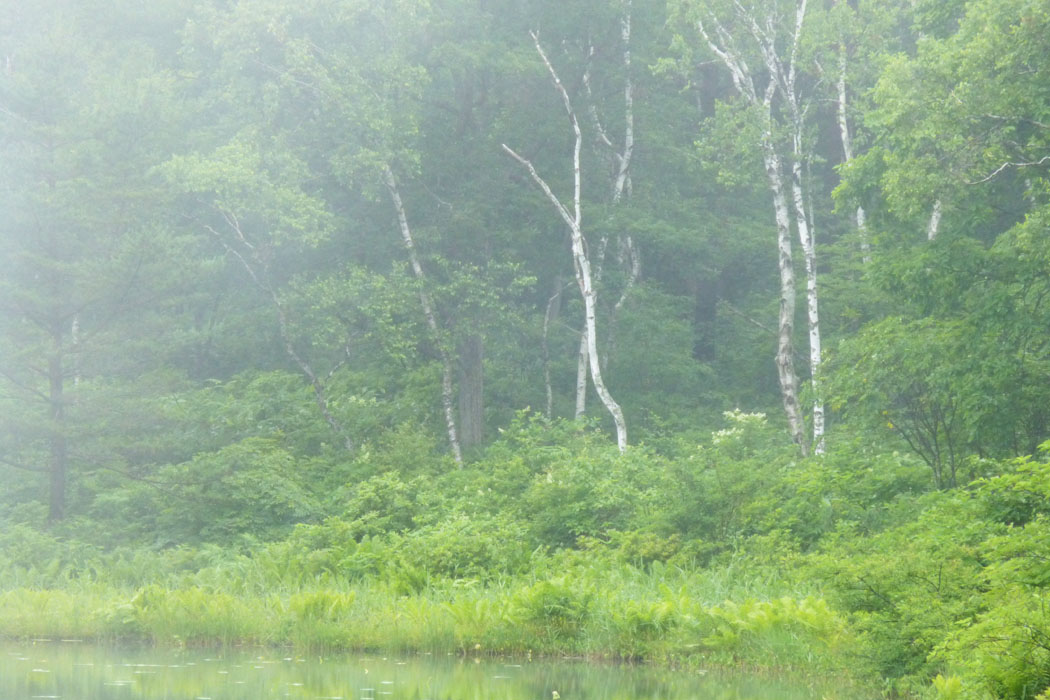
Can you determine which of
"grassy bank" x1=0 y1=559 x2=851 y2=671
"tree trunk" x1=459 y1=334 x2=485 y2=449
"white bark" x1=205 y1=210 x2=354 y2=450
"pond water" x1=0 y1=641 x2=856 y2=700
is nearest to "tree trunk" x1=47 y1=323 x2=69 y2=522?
"white bark" x1=205 y1=210 x2=354 y2=450

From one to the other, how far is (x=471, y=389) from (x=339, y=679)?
17920 millimetres

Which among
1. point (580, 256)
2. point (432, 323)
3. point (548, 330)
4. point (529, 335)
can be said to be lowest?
point (432, 323)

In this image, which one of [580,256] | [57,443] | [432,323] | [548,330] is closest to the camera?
[57,443]

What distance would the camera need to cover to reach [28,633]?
14531 mm

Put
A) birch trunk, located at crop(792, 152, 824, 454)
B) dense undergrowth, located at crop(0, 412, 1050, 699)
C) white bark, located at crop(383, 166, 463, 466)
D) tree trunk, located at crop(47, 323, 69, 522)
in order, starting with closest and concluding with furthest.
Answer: dense undergrowth, located at crop(0, 412, 1050, 699) < tree trunk, located at crop(47, 323, 69, 522) < birch trunk, located at crop(792, 152, 824, 454) < white bark, located at crop(383, 166, 463, 466)

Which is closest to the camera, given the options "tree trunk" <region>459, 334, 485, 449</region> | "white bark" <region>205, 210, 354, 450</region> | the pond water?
the pond water

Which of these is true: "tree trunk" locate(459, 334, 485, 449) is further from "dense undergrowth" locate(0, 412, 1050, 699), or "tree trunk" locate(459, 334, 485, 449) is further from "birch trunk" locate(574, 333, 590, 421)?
"dense undergrowth" locate(0, 412, 1050, 699)

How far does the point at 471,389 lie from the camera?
28609mm

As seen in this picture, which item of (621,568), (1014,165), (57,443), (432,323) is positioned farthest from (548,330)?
(621,568)

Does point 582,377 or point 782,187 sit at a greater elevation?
point 782,187

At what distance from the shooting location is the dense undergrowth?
9.50 metres

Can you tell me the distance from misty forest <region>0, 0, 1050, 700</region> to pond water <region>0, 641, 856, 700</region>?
73 centimetres

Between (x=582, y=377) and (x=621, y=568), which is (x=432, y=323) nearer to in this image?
(x=582, y=377)

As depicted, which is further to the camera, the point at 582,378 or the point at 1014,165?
the point at 582,378
